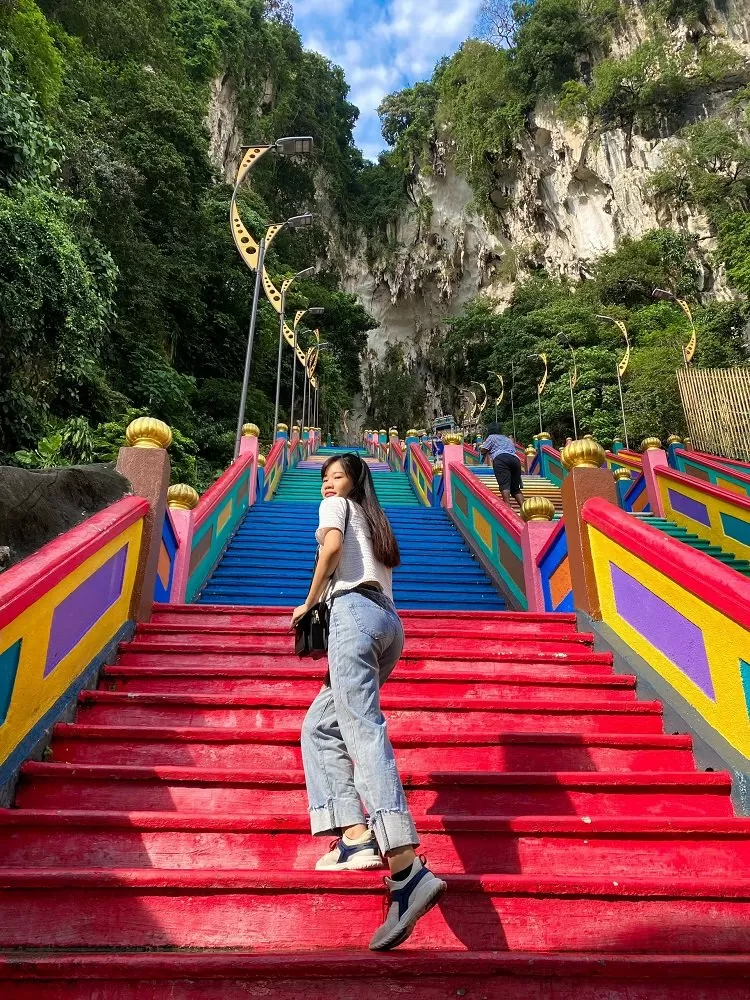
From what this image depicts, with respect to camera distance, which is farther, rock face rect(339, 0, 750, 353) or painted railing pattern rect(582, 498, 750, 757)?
rock face rect(339, 0, 750, 353)

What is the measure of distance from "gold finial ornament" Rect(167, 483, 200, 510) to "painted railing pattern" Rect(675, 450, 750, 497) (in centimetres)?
670

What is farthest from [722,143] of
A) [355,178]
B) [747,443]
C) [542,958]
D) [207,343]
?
[542,958]

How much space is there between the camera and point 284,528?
7.72 metres

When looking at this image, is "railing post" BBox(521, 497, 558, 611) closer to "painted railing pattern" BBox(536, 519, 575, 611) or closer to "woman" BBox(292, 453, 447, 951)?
"painted railing pattern" BBox(536, 519, 575, 611)

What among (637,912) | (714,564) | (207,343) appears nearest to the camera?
(637,912)

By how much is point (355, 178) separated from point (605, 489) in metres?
51.0

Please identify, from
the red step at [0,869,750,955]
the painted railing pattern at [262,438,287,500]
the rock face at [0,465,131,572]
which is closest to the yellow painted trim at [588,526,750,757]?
the red step at [0,869,750,955]

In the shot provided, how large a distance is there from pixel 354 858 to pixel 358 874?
0.74 feet

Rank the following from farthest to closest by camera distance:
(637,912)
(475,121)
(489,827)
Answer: (475,121), (489,827), (637,912)

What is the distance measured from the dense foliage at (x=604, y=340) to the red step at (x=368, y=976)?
22346 mm

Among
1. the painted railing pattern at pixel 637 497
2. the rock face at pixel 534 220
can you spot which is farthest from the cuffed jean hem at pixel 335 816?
the rock face at pixel 534 220

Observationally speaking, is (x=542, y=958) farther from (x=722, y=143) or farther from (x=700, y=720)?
(x=722, y=143)

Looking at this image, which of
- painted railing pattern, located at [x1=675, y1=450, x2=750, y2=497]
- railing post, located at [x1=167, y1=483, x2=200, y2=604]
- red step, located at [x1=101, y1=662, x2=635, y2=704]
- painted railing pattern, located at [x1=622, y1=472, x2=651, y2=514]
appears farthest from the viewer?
painted railing pattern, located at [x1=622, y1=472, x2=651, y2=514]

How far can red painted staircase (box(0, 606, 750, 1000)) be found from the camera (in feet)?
5.15
